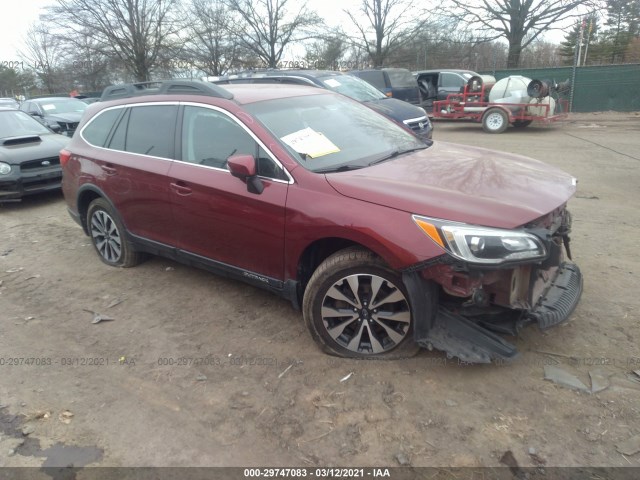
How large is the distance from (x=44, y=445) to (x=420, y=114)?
8.68 meters

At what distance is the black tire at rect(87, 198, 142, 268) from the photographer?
15.7 feet

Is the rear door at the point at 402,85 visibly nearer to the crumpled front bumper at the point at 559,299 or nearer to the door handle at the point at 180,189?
the door handle at the point at 180,189

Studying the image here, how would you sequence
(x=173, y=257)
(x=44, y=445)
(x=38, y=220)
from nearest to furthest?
1. (x=44, y=445)
2. (x=173, y=257)
3. (x=38, y=220)

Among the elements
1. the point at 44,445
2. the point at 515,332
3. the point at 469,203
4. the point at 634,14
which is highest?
the point at 634,14

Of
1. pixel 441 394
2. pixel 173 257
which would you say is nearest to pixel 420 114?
pixel 173 257

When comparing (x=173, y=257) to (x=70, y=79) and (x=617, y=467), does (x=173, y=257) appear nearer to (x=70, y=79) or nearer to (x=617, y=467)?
(x=617, y=467)

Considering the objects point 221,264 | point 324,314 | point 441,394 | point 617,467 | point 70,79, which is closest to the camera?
point 617,467

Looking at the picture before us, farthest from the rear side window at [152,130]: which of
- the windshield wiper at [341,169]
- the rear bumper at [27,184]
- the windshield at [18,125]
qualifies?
the windshield at [18,125]

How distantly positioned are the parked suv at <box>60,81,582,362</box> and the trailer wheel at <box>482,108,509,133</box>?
11389 millimetres

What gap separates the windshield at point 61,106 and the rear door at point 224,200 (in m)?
12.2

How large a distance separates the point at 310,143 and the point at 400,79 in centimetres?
1307

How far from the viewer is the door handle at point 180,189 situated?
3791 millimetres

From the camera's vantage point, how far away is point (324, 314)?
10.5 ft

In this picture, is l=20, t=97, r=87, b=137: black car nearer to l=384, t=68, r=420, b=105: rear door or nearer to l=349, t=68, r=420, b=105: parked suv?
l=349, t=68, r=420, b=105: parked suv
